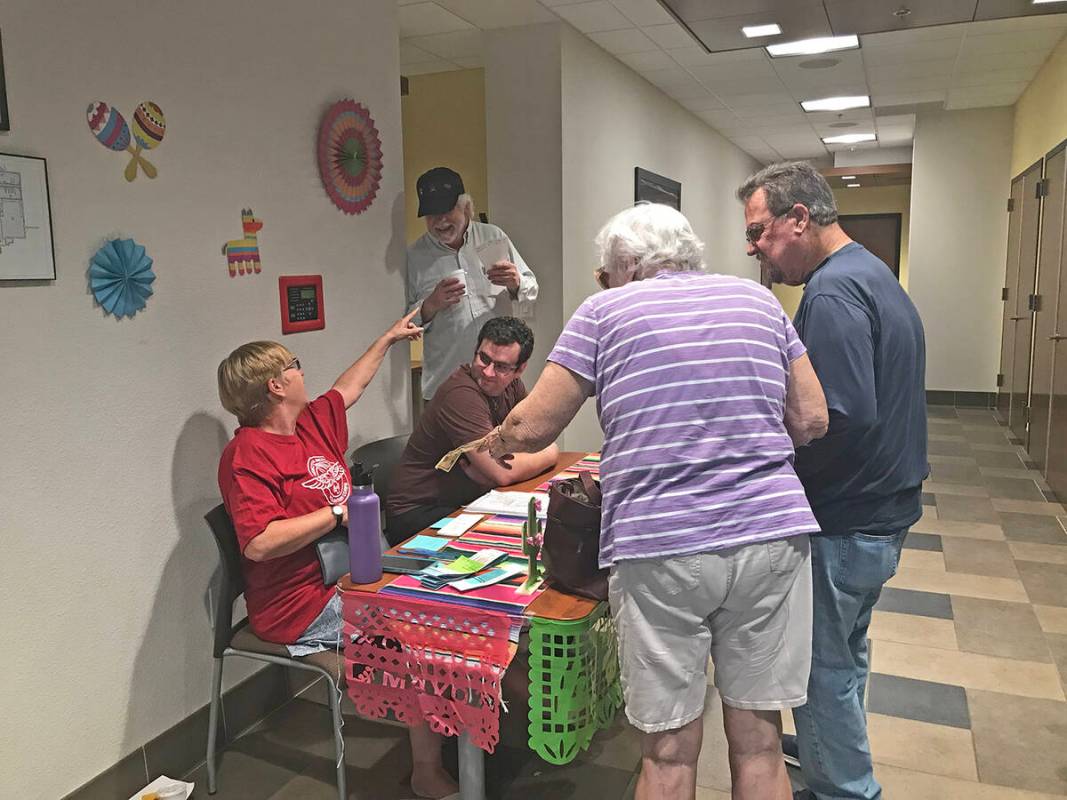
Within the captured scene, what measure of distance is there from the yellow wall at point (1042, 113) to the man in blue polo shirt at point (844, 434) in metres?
4.59

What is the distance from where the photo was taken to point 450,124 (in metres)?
5.79

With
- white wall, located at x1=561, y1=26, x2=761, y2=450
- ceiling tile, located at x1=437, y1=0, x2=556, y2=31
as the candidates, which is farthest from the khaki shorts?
ceiling tile, located at x1=437, y1=0, x2=556, y2=31

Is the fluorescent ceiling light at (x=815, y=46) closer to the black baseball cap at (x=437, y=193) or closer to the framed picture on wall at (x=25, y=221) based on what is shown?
the black baseball cap at (x=437, y=193)

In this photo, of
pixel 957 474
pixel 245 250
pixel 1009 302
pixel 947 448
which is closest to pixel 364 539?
pixel 245 250

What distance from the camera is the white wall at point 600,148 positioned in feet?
16.5

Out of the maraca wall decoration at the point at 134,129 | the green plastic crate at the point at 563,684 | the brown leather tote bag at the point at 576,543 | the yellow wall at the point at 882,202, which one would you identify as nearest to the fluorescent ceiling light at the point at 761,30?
the maraca wall decoration at the point at 134,129

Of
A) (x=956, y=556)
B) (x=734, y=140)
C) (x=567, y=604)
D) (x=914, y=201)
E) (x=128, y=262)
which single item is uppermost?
(x=734, y=140)

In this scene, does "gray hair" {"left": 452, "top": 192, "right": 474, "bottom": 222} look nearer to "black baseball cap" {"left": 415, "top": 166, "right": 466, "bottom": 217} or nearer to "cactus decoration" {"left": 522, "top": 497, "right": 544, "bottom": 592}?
"black baseball cap" {"left": 415, "top": 166, "right": 466, "bottom": 217}

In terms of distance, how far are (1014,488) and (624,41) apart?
12.6 ft

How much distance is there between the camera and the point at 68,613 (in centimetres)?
220

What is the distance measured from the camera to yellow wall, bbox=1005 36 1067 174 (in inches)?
226

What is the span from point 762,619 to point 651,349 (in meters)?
0.57

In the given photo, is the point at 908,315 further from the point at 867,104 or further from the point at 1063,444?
the point at 867,104

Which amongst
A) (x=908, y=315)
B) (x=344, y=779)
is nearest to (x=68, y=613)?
(x=344, y=779)
